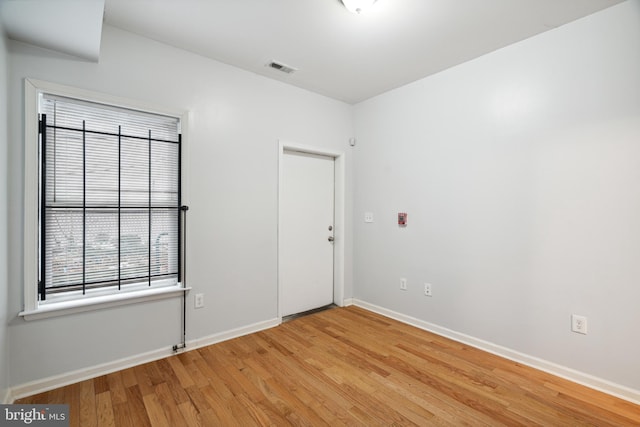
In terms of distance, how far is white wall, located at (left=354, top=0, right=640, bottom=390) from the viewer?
2010 mm

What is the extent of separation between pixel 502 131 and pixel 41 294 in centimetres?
378

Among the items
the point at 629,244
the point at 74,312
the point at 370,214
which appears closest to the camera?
the point at 629,244

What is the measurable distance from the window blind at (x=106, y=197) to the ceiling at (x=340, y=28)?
634 mm

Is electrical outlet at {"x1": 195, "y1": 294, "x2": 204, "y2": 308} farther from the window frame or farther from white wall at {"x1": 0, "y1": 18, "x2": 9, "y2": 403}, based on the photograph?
white wall at {"x1": 0, "y1": 18, "x2": 9, "y2": 403}

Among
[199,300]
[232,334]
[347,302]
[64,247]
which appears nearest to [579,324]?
[347,302]

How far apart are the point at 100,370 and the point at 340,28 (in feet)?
10.4

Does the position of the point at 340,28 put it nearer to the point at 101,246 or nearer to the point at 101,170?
the point at 101,170

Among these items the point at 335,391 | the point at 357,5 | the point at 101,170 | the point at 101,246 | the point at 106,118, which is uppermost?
the point at 357,5

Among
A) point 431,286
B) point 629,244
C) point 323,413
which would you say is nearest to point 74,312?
point 323,413

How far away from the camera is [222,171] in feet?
9.18

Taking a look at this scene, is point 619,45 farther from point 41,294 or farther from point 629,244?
point 41,294

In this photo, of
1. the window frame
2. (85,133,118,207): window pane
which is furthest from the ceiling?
(85,133,118,207): window pane

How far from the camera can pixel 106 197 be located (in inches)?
88.8

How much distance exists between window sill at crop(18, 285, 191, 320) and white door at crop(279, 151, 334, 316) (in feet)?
3.77
